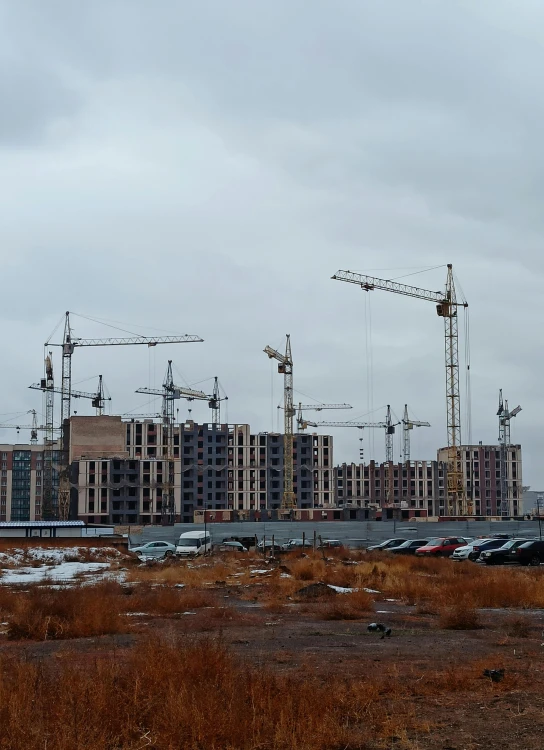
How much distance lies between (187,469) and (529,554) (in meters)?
126

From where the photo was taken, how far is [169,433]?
549 ft

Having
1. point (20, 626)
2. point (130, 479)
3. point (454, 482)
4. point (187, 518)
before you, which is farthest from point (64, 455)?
point (20, 626)

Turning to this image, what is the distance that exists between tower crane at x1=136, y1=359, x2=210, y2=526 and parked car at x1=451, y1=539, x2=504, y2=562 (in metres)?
102

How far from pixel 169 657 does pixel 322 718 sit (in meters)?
2.58

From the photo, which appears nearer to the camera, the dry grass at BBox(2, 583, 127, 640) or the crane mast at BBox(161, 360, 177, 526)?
the dry grass at BBox(2, 583, 127, 640)

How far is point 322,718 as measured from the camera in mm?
8516

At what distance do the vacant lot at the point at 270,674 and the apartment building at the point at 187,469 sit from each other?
129 m

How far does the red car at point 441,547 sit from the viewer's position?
5025 centimetres

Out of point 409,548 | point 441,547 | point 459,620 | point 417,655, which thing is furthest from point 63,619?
point 409,548

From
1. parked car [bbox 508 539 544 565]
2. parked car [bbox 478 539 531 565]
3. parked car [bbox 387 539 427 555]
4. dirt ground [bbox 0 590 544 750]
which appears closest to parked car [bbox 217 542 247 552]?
parked car [bbox 387 539 427 555]

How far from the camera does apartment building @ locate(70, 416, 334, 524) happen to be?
Answer: 149125mm

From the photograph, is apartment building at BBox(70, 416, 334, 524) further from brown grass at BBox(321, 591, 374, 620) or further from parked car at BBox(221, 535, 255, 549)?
brown grass at BBox(321, 591, 374, 620)

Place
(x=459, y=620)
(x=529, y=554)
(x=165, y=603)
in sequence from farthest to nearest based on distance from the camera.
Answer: (x=529, y=554)
(x=165, y=603)
(x=459, y=620)

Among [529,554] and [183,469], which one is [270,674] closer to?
[529,554]
